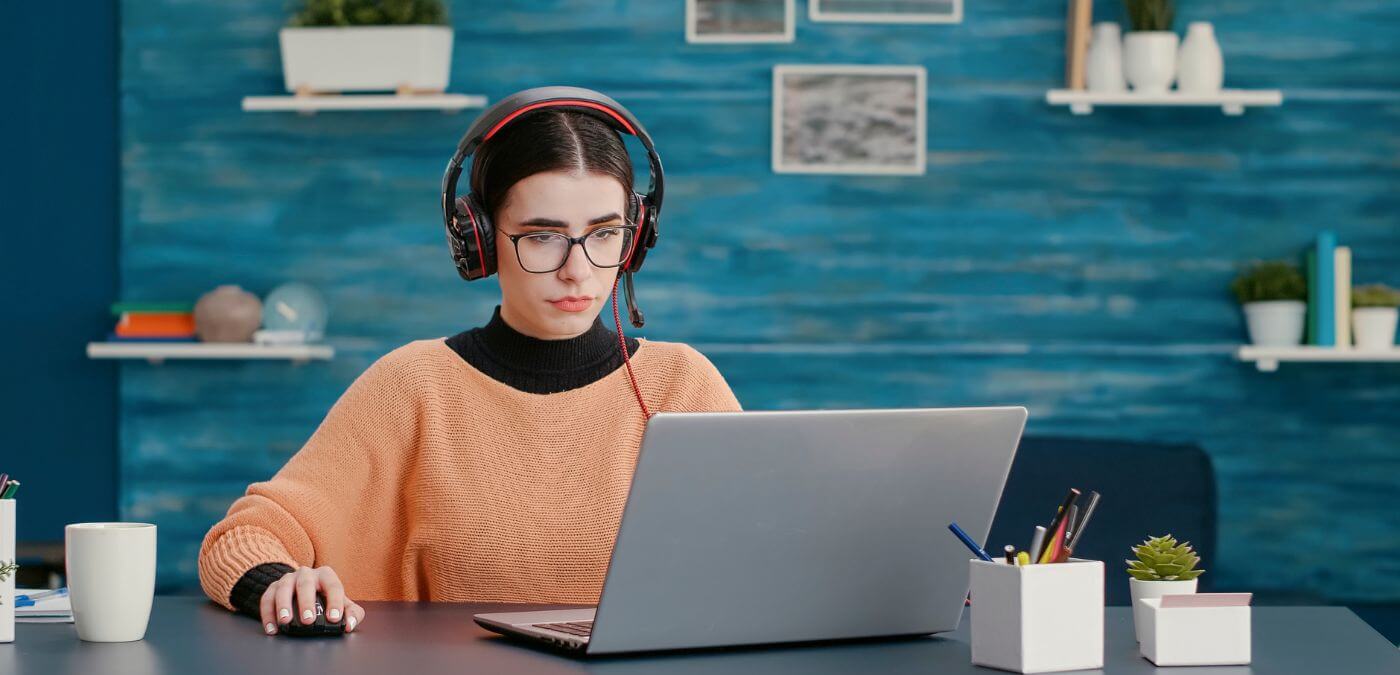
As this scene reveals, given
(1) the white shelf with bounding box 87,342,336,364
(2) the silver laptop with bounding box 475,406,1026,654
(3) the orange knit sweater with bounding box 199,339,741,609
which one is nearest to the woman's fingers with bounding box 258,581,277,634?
(2) the silver laptop with bounding box 475,406,1026,654

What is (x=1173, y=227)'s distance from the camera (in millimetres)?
3342

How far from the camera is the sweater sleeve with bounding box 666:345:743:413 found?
71.1 inches

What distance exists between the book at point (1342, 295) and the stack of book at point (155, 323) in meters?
2.45

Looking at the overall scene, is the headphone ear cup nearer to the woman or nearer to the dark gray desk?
the woman

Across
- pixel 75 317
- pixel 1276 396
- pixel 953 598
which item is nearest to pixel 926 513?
pixel 953 598

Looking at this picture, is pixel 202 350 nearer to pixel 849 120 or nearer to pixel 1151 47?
pixel 849 120

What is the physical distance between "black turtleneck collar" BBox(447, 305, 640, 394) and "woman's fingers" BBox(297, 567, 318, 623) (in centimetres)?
49

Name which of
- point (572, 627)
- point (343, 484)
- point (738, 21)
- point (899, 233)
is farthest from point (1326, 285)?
point (572, 627)

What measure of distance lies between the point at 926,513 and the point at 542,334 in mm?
656

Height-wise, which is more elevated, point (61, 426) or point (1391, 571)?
point (61, 426)

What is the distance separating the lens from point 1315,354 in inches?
124

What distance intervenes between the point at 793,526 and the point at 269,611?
0.46m

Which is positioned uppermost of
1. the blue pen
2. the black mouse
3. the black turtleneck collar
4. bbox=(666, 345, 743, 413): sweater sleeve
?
the black turtleneck collar

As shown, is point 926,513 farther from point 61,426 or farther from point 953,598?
point 61,426
